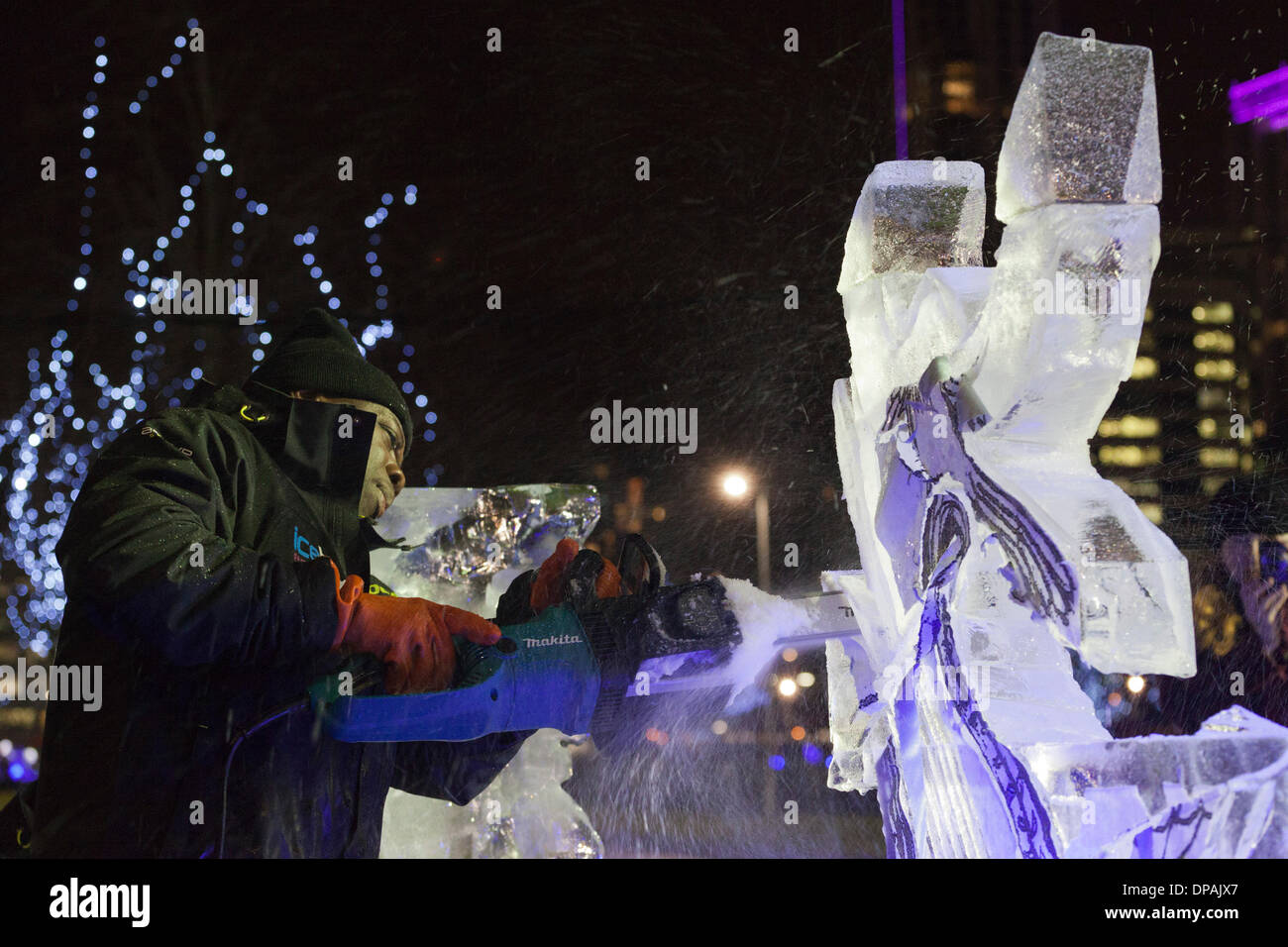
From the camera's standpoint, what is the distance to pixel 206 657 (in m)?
1.65

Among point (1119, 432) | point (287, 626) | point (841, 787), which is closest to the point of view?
point (287, 626)

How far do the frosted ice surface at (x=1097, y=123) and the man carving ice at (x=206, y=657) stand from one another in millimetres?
1252

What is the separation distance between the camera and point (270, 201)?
134 inches

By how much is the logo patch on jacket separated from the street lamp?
186cm

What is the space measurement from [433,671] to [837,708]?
0.86 metres

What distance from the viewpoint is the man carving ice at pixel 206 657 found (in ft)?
5.36

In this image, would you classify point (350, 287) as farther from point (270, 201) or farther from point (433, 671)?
point (433, 671)

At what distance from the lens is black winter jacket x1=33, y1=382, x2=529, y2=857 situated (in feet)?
5.34

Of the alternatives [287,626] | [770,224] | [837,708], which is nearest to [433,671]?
[287,626]
